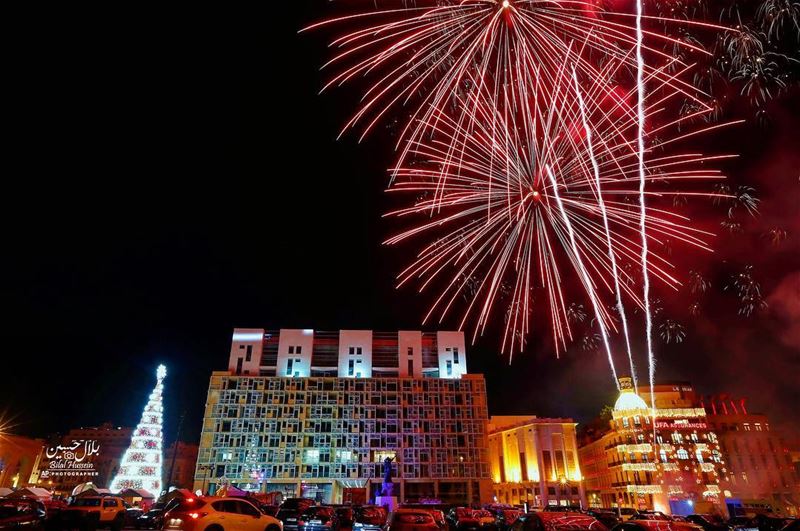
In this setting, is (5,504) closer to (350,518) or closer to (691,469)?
(350,518)

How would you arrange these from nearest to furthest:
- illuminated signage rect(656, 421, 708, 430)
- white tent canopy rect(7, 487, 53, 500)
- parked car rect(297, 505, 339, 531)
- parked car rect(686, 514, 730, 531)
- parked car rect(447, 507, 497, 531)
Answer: parked car rect(447, 507, 497, 531) < parked car rect(297, 505, 339, 531) < parked car rect(686, 514, 730, 531) < white tent canopy rect(7, 487, 53, 500) < illuminated signage rect(656, 421, 708, 430)

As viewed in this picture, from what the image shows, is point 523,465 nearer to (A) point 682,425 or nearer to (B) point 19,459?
(A) point 682,425

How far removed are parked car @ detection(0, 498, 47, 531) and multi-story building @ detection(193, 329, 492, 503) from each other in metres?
58.4

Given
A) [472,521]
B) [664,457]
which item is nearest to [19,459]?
[472,521]

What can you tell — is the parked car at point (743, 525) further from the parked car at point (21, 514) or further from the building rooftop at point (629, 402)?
the building rooftop at point (629, 402)

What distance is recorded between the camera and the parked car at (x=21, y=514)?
14156 mm

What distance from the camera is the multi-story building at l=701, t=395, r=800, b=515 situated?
74.9 m

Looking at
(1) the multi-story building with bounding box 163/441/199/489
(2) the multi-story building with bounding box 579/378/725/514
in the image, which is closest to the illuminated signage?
(2) the multi-story building with bounding box 579/378/725/514

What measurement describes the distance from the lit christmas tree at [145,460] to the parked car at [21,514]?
3279 cm

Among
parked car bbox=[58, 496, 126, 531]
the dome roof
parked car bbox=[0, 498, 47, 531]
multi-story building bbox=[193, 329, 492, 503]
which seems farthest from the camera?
multi-story building bbox=[193, 329, 492, 503]

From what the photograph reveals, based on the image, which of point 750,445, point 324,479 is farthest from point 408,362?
A: point 750,445

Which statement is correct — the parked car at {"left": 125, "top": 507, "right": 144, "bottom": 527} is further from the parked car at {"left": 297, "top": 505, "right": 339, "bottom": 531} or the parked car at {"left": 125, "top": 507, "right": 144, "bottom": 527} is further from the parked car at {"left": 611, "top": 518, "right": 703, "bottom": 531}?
the parked car at {"left": 611, "top": 518, "right": 703, "bottom": 531}

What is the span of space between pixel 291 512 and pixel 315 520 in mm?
2021

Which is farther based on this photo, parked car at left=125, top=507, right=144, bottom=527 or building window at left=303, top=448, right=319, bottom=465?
building window at left=303, top=448, right=319, bottom=465
